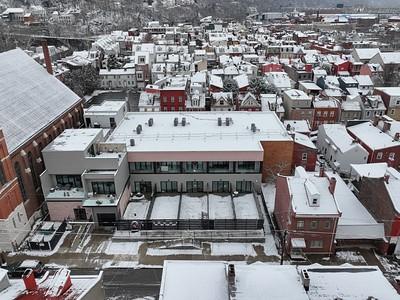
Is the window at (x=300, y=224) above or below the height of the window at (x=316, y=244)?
above

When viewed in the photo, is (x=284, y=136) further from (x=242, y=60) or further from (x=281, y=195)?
(x=242, y=60)

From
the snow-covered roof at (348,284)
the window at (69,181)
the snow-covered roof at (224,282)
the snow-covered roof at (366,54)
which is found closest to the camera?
the snow-covered roof at (224,282)

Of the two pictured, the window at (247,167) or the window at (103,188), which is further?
the window at (247,167)

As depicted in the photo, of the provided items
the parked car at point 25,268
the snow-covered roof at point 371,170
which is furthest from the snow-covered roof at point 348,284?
the parked car at point 25,268

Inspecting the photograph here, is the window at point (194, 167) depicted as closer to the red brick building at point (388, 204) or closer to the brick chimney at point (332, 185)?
the brick chimney at point (332, 185)

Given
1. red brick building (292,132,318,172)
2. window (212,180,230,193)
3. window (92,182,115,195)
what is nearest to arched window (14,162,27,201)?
window (92,182,115,195)

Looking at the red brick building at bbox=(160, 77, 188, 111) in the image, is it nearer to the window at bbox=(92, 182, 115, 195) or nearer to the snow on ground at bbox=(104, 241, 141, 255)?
the window at bbox=(92, 182, 115, 195)
